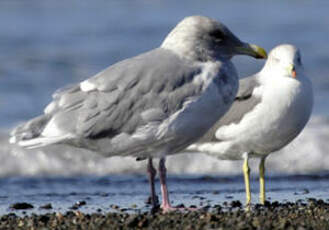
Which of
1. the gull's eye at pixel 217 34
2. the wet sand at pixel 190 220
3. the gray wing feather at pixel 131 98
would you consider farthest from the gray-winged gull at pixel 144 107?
the wet sand at pixel 190 220

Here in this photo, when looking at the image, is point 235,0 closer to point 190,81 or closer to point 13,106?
point 13,106

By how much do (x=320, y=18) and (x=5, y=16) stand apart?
7.10 meters

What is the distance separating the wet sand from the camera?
6348 mm

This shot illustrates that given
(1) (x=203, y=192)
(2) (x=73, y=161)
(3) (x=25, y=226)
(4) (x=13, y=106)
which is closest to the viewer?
(3) (x=25, y=226)

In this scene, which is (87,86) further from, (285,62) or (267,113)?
(285,62)

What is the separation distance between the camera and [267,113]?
790 cm

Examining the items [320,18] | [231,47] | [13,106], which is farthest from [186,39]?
[320,18]

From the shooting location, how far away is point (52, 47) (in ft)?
59.5

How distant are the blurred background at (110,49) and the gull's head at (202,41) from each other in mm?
3451

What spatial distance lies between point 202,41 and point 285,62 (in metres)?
1.21

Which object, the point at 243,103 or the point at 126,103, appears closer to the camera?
the point at 126,103

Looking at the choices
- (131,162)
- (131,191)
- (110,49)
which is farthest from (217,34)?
(110,49)

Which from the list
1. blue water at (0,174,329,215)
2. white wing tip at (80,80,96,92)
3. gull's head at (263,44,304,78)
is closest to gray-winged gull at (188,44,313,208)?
gull's head at (263,44,304,78)

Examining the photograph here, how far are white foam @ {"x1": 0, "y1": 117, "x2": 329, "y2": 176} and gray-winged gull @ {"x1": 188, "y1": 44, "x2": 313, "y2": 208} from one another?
235 cm
